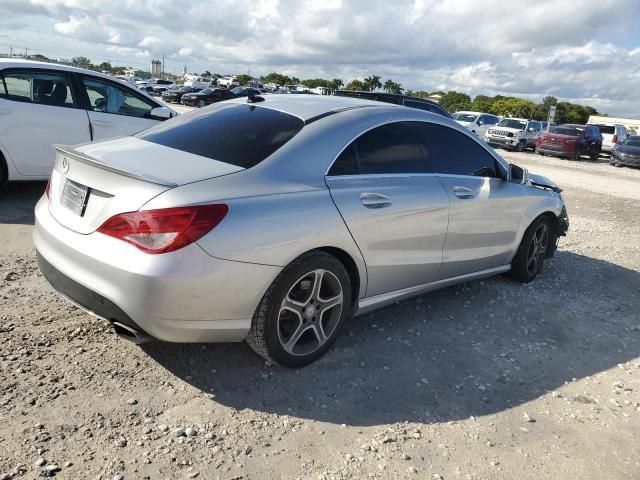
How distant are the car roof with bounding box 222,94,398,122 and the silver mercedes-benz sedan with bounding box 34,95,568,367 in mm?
16

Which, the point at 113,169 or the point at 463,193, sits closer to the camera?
the point at 113,169

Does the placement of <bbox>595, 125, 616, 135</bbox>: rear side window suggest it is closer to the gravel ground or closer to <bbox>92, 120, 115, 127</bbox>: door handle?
the gravel ground

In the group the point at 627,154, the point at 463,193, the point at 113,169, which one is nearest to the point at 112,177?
the point at 113,169

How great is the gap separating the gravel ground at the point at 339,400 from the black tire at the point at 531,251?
74 cm

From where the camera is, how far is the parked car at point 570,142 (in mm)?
23886

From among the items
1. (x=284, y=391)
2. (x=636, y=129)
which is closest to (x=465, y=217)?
(x=284, y=391)

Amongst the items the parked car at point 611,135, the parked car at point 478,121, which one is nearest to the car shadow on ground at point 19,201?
the parked car at point 478,121

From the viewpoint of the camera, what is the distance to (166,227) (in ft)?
8.64

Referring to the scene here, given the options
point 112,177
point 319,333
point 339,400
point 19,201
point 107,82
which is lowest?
point 19,201

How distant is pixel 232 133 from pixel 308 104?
65 cm

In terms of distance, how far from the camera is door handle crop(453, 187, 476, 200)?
4164 mm

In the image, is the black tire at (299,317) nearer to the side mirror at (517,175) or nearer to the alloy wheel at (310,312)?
the alloy wheel at (310,312)

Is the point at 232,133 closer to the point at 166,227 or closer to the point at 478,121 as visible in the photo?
the point at 166,227

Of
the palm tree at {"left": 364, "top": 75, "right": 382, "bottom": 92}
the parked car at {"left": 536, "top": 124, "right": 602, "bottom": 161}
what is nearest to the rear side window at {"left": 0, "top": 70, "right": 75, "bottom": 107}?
the parked car at {"left": 536, "top": 124, "right": 602, "bottom": 161}
